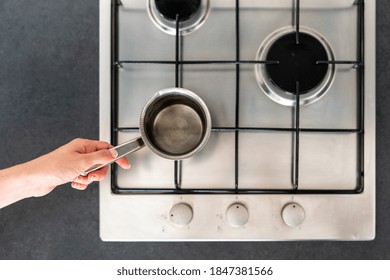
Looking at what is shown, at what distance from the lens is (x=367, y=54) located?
0.58m

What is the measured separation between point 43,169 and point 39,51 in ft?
0.94

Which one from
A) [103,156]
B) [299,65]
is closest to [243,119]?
[299,65]

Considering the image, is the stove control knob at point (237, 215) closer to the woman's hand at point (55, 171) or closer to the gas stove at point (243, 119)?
the gas stove at point (243, 119)

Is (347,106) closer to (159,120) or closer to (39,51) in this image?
(159,120)

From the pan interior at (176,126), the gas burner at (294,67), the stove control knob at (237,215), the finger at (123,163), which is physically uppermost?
the gas burner at (294,67)

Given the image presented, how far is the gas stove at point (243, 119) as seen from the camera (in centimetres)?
57

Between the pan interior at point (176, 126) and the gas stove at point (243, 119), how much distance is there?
0.03 meters

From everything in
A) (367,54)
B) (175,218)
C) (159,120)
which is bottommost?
(175,218)

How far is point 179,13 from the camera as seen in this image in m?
0.57

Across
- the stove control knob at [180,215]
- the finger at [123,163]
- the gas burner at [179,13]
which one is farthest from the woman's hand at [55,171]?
the gas burner at [179,13]

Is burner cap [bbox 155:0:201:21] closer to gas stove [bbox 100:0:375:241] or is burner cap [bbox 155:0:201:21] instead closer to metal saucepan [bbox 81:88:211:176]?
gas stove [bbox 100:0:375:241]

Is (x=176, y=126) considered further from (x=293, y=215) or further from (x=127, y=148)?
(x=293, y=215)

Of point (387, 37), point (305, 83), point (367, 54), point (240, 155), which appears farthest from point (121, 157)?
point (387, 37)

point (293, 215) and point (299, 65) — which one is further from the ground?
point (299, 65)
